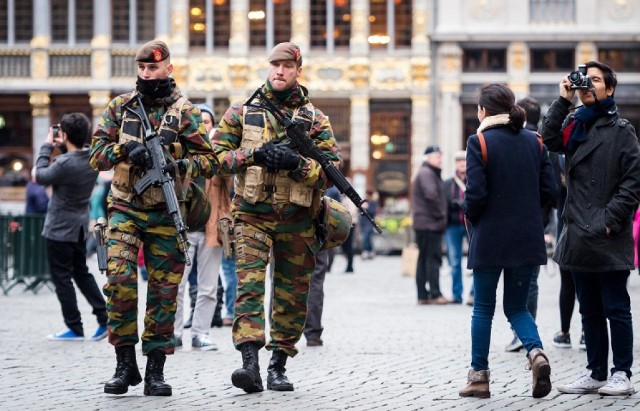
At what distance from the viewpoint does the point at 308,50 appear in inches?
1581

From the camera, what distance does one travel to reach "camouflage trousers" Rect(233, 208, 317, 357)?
860 centimetres

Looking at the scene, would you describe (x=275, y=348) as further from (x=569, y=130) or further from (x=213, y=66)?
(x=213, y=66)

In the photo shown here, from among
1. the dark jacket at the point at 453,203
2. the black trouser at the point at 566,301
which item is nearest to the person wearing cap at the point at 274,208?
the black trouser at the point at 566,301

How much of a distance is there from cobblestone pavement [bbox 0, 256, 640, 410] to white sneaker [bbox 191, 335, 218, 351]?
0.10 meters

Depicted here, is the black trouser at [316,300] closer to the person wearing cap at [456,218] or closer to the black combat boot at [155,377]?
the black combat boot at [155,377]

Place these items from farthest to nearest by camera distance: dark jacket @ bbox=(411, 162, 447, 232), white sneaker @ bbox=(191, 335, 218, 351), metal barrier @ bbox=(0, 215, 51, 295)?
metal barrier @ bbox=(0, 215, 51, 295) < dark jacket @ bbox=(411, 162, 447, 232) < white sneaker @ bbox=(191, 335, 218, 351)

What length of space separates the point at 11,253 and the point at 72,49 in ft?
72.3

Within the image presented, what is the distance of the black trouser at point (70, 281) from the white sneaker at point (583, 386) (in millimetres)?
5042

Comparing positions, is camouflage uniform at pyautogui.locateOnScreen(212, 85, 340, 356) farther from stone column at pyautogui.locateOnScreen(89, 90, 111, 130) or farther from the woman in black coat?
stone column at pyautogui.locateOnScreen(89, 90, 111, 130)

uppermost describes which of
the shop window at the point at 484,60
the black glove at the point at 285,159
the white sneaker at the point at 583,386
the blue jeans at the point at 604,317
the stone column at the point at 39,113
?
the shop window at the point at 484,60

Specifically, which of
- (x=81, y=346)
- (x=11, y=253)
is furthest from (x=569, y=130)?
(x=11, y=253)

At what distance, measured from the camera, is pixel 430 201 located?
17609 mm

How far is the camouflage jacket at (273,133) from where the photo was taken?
8570 millimetres

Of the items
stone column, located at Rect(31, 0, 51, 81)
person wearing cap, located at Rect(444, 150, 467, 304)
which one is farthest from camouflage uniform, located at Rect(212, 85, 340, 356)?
stone column, located at Rect(31, 0, 51, 81)
